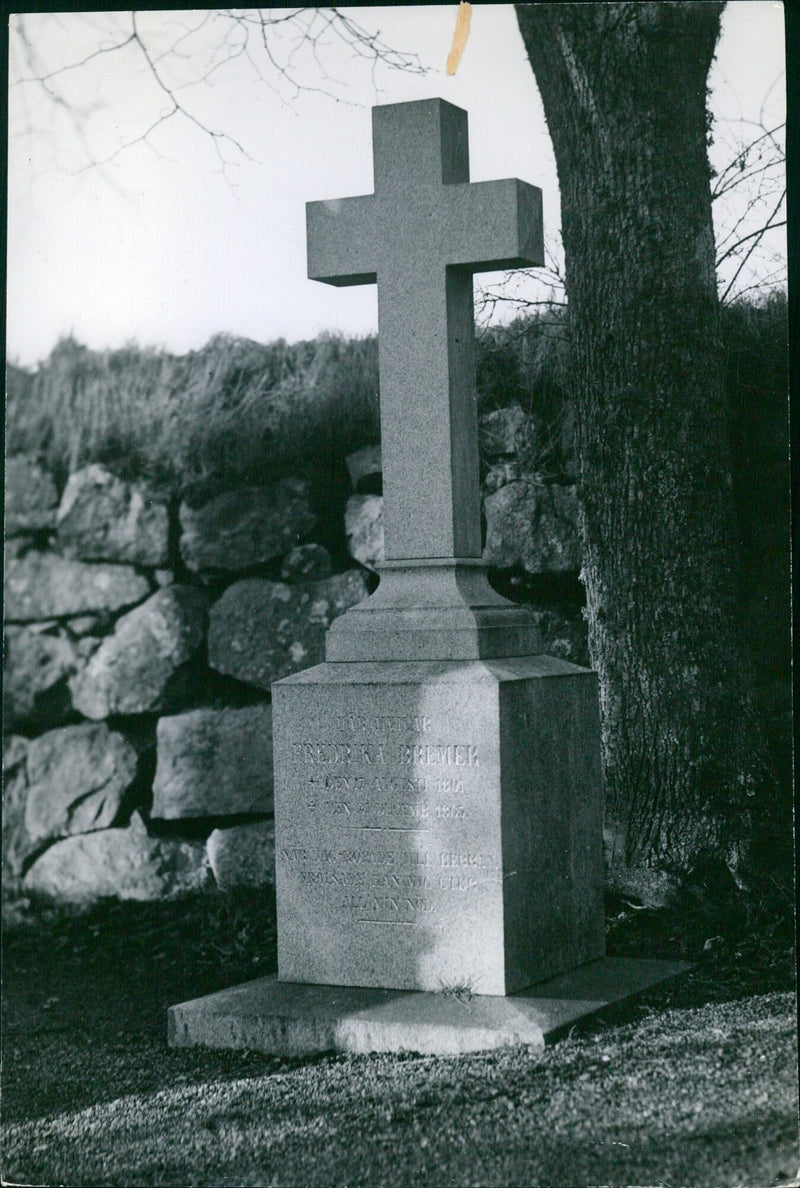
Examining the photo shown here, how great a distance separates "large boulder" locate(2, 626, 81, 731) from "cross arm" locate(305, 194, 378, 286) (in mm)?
3157

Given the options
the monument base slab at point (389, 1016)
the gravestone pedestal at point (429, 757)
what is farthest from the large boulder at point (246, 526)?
the monument base slab at point (389, 1016)

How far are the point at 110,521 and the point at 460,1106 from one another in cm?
439

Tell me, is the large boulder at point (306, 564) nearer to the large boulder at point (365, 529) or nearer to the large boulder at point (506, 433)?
the large boulder at point (365, 529)

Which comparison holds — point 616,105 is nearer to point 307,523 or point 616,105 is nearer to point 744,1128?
point 307,523

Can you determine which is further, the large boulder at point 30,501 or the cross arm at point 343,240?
the large boulder at point 30,501

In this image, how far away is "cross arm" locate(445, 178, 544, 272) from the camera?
476 cm

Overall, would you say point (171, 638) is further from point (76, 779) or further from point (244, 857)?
point (244, 857)

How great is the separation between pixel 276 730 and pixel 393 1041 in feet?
3.62

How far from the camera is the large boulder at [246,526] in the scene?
7.15 metres

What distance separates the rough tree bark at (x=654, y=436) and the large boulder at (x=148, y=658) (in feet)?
7.42

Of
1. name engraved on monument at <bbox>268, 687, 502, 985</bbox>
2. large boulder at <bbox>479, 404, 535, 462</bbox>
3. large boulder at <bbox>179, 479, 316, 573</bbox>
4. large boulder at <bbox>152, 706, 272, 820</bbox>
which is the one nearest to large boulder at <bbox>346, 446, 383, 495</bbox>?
large boulder at <bbox>179, 479, 316, 573</bbox>

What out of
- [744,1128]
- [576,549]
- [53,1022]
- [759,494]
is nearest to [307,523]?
[576,549]

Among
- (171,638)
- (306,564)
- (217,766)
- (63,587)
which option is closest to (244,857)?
(217,766)

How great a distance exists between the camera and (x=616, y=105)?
586cm
